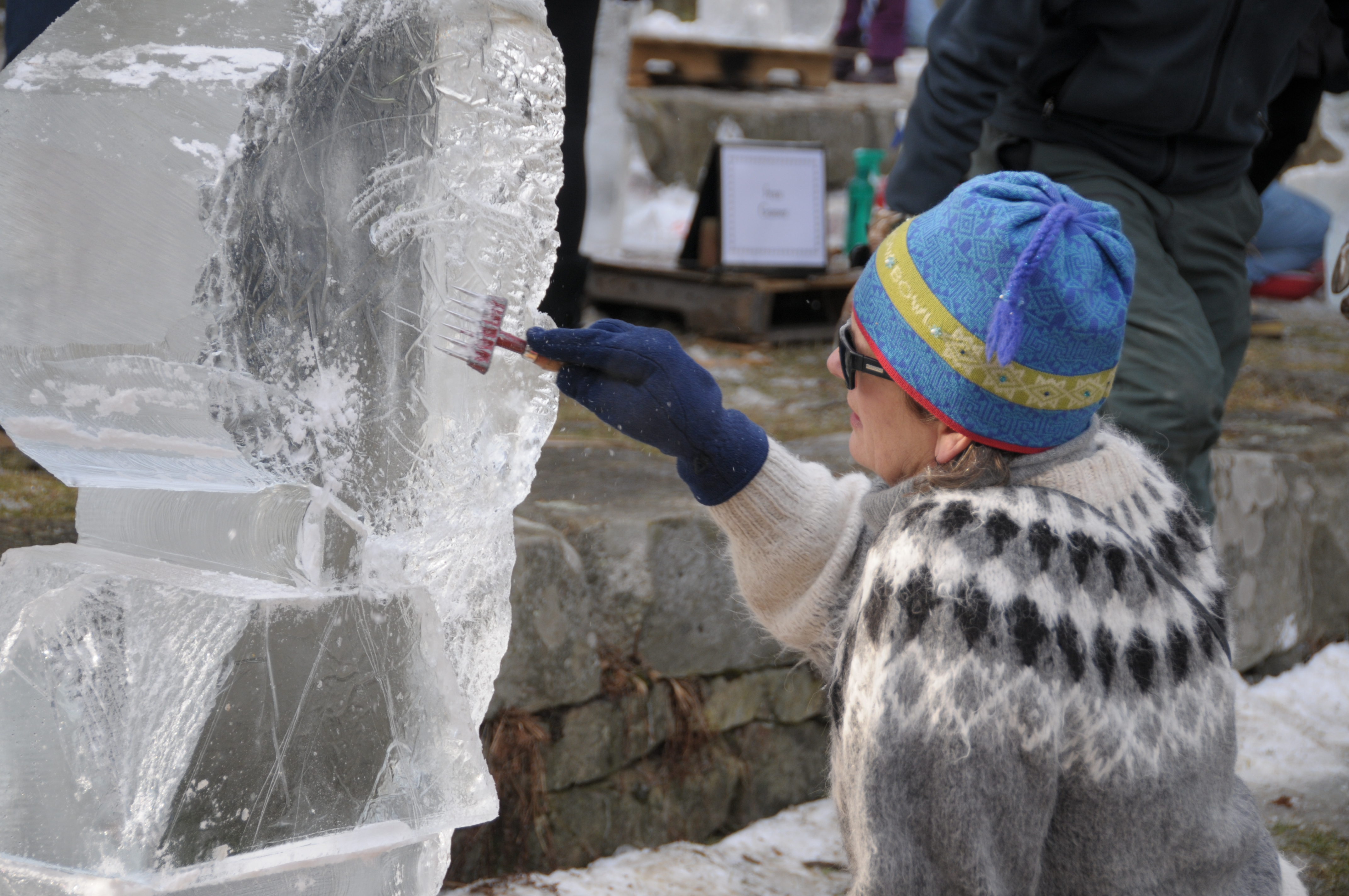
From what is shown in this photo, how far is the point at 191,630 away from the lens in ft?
3.28

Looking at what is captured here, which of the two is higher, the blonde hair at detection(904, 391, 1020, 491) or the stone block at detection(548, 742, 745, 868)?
the blonde hair at detection(904, 391, 1020, 491)

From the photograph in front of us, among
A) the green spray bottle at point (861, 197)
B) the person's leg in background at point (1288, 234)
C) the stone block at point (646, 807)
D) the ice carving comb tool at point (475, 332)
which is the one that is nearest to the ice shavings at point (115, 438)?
the ice carving comb tool at point (475, 332)

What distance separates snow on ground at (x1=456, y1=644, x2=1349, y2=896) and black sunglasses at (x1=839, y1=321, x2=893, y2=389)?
836 millimetres

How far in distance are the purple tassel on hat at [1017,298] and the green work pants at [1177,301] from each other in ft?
2.34

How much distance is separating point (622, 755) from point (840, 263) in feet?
9.20

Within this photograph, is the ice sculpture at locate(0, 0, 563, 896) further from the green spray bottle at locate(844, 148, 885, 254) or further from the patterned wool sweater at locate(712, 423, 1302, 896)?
the green spray bottle at locate(844, 148, 885, 254)

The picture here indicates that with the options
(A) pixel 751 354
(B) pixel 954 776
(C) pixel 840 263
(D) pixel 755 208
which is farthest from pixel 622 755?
(C) pixel 840 263

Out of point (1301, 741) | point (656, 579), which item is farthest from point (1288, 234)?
point (656, 579)

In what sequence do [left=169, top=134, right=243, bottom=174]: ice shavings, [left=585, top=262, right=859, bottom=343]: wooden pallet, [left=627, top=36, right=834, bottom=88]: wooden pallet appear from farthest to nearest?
[left=627, top=36, right=834, bottom=88]: wooden pallet
[left=585, top=262, right=859, bottom=343]: wooden pallet
[left=169, top=134, right=243, bottom=174]: ice shavings

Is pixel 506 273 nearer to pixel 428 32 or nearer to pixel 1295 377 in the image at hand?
pixel 428 32

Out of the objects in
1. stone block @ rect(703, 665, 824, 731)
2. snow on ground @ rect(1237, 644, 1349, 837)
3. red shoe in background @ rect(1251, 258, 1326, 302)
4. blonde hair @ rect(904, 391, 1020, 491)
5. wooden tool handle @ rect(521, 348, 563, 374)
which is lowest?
snow on ground @ rect(1237, 644, 1349, 837)

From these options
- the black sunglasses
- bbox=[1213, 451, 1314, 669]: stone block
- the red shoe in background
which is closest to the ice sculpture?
the black sunglasses

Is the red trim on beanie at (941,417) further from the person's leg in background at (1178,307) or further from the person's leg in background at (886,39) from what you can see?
the person's leg in background at (886,39)

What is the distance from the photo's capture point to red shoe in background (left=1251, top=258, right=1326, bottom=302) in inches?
215
